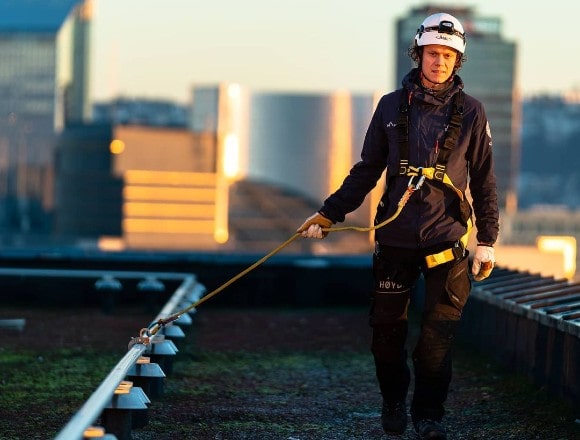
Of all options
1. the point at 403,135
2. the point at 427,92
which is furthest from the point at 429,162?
the point at 427,92

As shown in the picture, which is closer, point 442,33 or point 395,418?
point 442,33

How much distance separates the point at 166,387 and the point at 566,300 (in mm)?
2598

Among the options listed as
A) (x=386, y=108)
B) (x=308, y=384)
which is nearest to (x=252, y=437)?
(x=386, y=108)

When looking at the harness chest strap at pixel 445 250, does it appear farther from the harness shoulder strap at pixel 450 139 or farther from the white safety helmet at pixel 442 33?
the white safety helmet at pixel 442 33

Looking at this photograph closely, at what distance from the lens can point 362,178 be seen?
7.55 metres

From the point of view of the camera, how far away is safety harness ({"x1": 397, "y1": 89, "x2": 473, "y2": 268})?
23.5 ft

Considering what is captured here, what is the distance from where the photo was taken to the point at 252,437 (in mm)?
7527

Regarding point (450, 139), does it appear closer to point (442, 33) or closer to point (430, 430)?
point (442, 33)

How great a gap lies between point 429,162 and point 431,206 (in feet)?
0.65

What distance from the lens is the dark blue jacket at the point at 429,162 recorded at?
23.7 ft

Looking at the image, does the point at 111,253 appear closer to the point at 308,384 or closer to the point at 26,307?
the point at 26,307

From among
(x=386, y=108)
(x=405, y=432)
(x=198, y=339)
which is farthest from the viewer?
(x=198, y=339)

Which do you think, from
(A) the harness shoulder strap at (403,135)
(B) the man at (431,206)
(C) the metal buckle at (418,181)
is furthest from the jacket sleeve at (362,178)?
(C) the metal buckle at (418,181)

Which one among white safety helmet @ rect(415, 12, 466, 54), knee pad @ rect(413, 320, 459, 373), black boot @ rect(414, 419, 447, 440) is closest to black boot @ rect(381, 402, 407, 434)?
black boot @ rect(414, 419, 447, 440)
